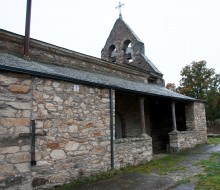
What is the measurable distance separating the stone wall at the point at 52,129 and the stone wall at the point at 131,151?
483 millimetres

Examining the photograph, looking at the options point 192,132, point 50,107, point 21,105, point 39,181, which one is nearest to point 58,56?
point 50,107

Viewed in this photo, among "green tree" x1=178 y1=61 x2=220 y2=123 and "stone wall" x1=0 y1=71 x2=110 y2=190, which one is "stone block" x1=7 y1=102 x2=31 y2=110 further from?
"green tree" x1=178 y1=61 x2=220 y2=123

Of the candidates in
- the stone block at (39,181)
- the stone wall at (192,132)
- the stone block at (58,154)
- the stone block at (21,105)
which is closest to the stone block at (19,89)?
the stone block at (21,105)

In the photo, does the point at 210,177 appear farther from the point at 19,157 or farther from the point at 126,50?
the point at 126,50

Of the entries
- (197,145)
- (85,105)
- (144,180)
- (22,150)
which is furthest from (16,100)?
(197,145)

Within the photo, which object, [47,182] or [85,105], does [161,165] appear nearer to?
[85,105]

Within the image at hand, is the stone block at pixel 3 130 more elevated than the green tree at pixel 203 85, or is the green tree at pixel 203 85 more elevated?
the green tree at pixel 203 85

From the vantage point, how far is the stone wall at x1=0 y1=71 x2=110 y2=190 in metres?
4.34

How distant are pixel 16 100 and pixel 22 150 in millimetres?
954

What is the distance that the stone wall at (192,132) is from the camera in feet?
31.8

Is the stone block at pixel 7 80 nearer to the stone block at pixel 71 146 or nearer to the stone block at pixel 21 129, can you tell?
the stone block at pixel 21 129

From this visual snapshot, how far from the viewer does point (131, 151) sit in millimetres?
7020

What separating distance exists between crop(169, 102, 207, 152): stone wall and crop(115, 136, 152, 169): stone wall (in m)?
2.28

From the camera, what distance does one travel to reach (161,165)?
7.07 metres
